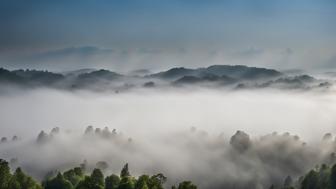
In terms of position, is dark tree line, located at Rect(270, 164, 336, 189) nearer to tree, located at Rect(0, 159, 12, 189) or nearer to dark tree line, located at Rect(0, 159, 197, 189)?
dark tree line, located at Rect(0, 159, 197, 189)

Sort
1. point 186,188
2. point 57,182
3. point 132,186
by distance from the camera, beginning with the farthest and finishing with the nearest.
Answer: point 57,182 → point 132,186 → point 186,188

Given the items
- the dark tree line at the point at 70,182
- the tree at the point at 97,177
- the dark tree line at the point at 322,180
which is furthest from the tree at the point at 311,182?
the tree at the point at 97,177

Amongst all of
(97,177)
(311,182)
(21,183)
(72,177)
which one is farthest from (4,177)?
(311,182)

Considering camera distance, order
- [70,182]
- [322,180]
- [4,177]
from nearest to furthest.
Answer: [4,177], [70,182], [322,180]

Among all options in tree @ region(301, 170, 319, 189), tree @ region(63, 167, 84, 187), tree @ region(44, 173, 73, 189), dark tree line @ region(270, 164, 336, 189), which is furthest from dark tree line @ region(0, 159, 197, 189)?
tree @ region(301, 170, 319, 189)

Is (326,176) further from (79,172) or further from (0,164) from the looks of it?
(0,164)

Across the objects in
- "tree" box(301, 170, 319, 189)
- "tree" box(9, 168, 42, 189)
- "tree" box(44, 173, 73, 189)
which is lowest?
"tree" box(301, 170, 319, 189)

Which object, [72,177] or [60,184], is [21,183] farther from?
[72,177]

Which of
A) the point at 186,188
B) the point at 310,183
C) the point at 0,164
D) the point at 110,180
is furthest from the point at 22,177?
the point at 310,183

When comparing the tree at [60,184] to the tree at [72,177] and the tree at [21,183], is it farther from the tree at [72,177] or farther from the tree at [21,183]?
the tree at [21,183]

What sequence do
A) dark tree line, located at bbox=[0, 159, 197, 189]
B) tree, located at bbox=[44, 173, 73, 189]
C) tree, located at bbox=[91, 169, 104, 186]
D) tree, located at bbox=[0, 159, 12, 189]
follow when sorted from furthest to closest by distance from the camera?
tree, located at bbox=[44, 173, 73, 189], tree, located at bbox=[91, 169, 104, 186], tree, located at bbox=[0, 159, 12, 189], dark tree line, located at bbox=[0, 159, 197, 189]

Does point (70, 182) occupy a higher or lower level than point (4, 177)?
lower
